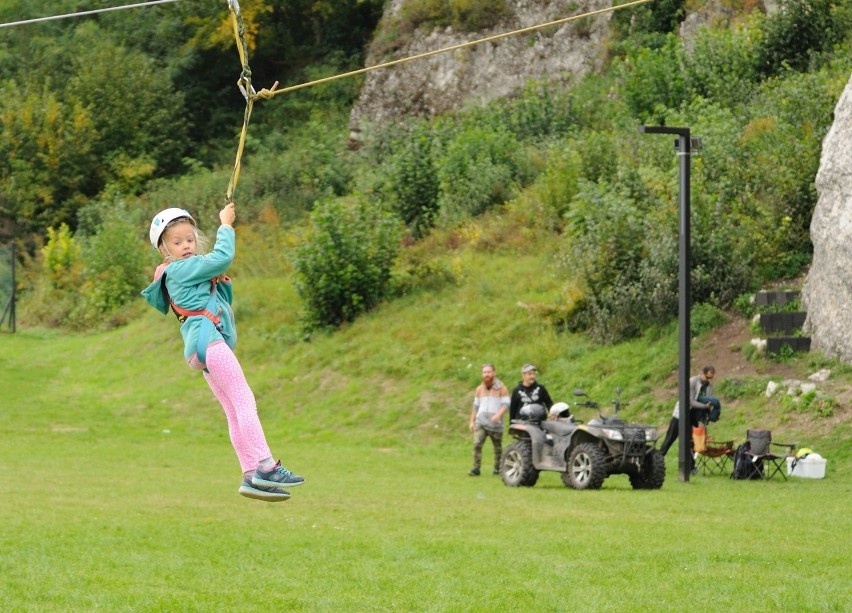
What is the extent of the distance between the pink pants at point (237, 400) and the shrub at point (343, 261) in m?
27.2

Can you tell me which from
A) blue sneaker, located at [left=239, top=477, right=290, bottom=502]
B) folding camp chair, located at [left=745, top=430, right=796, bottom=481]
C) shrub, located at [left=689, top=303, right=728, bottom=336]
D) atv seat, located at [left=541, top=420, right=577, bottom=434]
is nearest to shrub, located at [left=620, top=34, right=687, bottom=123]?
shrub, located at [left=689, top=303, right=728, bottom=336]

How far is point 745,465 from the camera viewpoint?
22047 millimetres

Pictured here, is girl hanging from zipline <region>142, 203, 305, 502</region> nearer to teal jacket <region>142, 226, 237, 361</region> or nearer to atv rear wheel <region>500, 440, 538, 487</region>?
teal jacket <region>142, 226, 237, 361</region>

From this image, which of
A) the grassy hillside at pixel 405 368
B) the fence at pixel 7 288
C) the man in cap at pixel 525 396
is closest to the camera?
the man in cap at pixel 525 396

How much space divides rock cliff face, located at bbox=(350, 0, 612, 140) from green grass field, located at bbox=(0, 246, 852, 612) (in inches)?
493

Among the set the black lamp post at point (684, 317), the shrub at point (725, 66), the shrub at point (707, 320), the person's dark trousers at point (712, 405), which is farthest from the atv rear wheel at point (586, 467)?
the shrub at point (725, 66)

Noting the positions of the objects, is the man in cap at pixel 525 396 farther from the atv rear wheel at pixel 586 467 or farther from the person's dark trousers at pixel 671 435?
the person's dark trousers at pixel 671 435

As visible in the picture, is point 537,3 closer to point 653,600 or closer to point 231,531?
point 231,531

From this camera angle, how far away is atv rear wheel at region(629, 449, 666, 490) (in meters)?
20.9

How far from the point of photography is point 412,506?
61.6ft

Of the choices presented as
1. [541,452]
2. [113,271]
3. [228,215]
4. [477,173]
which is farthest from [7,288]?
[228,215]

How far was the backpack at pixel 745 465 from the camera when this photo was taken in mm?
21906

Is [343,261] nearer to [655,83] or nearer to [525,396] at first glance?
[655,83]

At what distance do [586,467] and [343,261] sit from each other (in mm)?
14840
